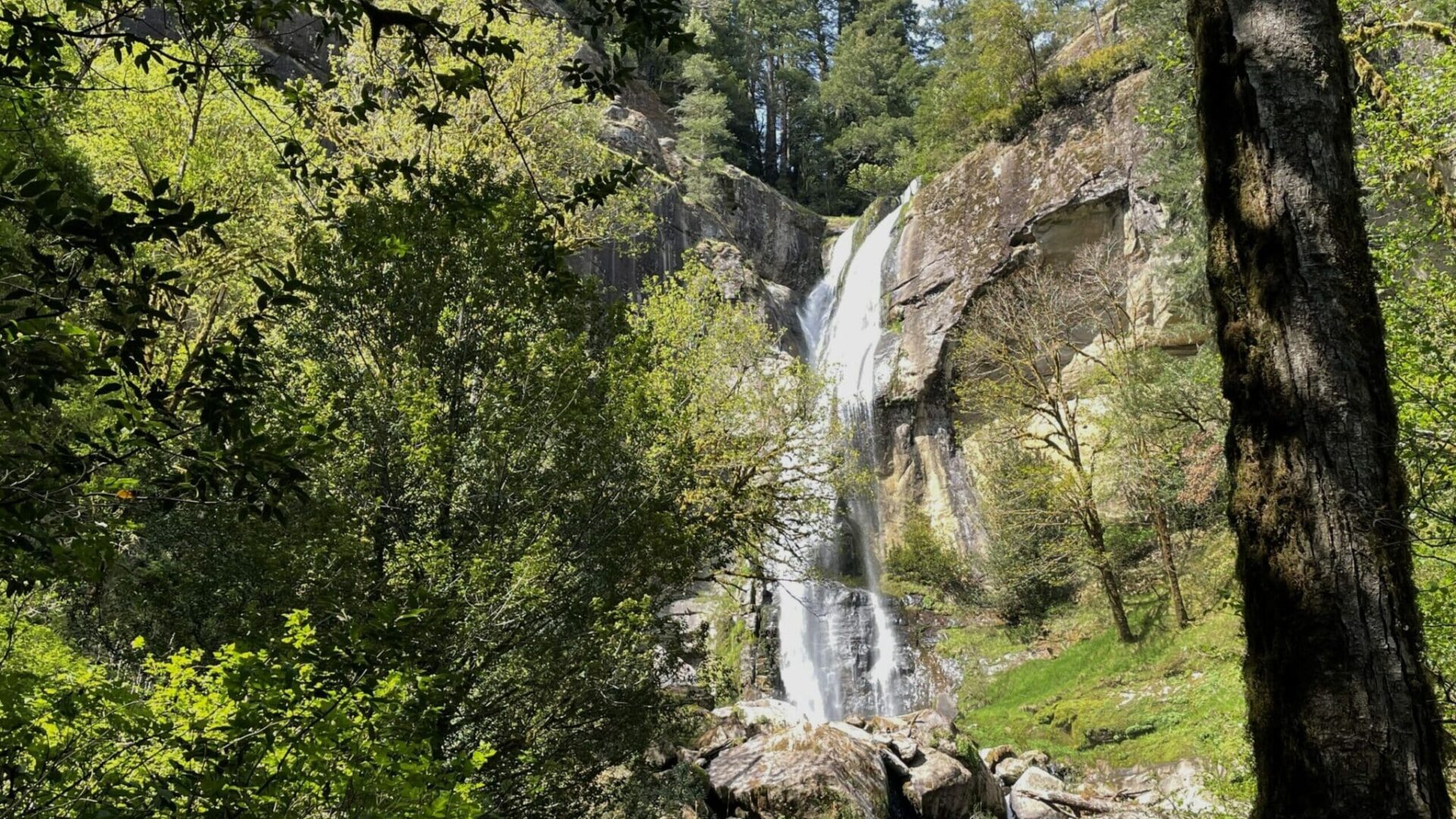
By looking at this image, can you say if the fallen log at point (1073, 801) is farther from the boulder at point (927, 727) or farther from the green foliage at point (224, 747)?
the green foliage at point (224, 747)

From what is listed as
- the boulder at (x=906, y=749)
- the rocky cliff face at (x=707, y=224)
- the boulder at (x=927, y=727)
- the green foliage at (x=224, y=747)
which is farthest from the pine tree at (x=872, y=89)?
the green foliage at (x=224, y=747)

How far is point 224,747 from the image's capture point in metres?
3.09

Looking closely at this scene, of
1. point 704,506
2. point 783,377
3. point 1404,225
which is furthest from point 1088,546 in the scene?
point 1404,225

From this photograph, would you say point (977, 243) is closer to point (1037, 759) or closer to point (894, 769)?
point (1037, 759)

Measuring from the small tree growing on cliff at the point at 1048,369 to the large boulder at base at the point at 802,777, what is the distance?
30.4ft

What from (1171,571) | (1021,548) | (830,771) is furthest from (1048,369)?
(830,771)

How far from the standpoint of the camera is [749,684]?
22172mm

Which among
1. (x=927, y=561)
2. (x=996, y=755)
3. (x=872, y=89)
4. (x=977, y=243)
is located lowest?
A: (x=996, y=755)

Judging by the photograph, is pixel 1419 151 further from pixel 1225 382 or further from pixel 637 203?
pixel 637 203

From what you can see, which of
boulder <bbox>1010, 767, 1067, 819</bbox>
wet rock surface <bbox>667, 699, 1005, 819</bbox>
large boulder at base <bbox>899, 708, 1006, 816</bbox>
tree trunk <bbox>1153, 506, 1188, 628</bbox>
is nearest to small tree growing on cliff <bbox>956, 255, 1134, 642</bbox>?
tree trunk <bbox>1153, 506, 1188, 628</bbox>

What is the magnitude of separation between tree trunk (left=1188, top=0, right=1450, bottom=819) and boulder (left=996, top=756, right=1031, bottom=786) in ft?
43.2

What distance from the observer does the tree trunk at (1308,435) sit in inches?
86.7

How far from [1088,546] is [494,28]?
1608 cm

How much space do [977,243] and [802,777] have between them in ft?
71.1
